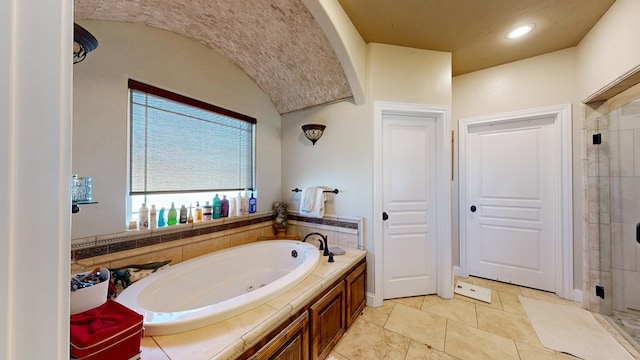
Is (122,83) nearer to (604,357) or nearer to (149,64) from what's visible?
(149,64)

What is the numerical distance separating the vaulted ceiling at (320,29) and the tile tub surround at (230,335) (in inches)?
75.5

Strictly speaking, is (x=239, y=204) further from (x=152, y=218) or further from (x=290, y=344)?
(x=290, y=344)

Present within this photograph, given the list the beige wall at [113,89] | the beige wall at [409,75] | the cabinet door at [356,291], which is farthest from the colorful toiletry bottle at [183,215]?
the beige wall at [409,75]

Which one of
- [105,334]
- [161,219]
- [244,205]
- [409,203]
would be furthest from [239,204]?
[409,203]

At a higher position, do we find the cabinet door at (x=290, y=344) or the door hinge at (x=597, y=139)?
the door hinge at (x=597, y=139)

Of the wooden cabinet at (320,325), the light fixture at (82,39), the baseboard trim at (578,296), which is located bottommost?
the baseboard trim at (578,296)

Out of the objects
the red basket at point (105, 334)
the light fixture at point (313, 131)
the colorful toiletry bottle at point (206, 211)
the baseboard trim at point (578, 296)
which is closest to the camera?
the red basket at point (105, 334)

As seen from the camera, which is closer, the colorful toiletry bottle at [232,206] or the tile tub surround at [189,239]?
the tile tub surround at [189,239]

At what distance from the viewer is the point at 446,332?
192cm

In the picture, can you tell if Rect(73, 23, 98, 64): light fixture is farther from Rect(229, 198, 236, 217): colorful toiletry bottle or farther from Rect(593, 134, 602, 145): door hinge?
Rect(593, 134, 602, 145): door hinge

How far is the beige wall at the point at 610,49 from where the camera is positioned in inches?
65.5

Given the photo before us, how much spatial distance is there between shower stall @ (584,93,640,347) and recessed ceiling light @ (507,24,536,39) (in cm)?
97

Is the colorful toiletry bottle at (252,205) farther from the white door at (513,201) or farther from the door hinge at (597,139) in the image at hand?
the door hinge at (597,139)

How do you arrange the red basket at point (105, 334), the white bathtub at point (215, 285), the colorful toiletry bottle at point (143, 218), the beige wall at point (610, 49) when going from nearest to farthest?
1. the red basket at point (105, 334)
2. the white bathtub at point (215, 285)
3. the beige wall at point (610, 49)
4. the colorful toiletry bottle at point (143, 218)
